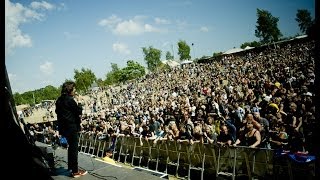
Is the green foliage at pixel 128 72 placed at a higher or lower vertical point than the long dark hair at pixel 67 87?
higher

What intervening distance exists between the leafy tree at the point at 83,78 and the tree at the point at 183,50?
84.8ft

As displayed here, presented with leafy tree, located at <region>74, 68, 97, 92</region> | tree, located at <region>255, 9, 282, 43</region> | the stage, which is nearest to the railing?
the stage

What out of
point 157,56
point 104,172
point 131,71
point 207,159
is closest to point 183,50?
point 157,56

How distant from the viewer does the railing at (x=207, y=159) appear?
19.5 feet

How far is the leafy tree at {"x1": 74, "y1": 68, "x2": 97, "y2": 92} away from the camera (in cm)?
6857

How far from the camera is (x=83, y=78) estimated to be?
226 feet

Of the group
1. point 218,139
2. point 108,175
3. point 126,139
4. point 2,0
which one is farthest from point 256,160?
point 126,139

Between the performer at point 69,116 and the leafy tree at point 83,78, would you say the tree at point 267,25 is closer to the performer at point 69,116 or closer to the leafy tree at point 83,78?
the leafy tree at point 83,78

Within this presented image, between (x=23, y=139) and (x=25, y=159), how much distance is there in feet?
0.69

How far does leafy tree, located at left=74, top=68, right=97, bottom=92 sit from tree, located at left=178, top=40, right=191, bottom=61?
25.8 m

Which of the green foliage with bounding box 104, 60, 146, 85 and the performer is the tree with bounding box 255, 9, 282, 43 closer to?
the green foliage with bounding box 104, 60, 146, 85

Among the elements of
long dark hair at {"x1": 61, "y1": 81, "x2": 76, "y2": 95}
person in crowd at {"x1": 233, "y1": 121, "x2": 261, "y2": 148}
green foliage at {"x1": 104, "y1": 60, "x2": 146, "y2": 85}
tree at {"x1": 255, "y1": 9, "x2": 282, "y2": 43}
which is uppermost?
tree at {"x1": 255, "y1": 9, "x2": 282, "y2": 43}

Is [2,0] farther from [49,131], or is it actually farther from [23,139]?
[49,131]

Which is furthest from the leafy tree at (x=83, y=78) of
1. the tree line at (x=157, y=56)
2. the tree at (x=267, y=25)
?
the tree at (x=267, y=25)
